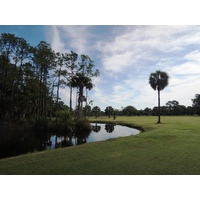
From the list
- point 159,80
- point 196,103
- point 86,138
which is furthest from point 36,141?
point 196,103

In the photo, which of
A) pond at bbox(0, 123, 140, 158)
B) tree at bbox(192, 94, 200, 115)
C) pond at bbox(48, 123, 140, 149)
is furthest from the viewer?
tree at bbox(192, 94, 200, 115)

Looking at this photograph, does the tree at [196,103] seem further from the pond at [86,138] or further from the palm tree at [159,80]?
the pond at [86,138]

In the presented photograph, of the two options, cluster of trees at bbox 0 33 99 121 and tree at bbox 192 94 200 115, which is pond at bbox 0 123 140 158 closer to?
cluster of trees at bbox 0 33 99 121

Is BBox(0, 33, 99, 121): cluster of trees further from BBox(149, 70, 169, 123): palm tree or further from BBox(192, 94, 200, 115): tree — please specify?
BBox(192, 94, 200, 115): tree

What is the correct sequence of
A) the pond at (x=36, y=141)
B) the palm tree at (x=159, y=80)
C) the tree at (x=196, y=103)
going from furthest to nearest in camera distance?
the tree at (x=196, y=103), the palm tree at (x=159, y=80), the pond at (x=36, y=141)

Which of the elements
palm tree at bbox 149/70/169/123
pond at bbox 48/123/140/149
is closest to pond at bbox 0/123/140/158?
pond at bbox 48/123/140/149

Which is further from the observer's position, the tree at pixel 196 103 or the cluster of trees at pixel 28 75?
the tree at pixel 196 103

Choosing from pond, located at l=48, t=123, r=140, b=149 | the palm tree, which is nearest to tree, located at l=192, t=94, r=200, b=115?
the palm tree

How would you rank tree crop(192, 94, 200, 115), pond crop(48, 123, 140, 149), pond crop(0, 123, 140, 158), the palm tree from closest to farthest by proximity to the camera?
pond crop(0, 123, 140, 158)
pond crop(48, 123, 140, 149)
the palm tree
tree crop(192, 94, 200, 115)

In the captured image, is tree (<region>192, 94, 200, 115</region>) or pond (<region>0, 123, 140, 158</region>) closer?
pond (<region>0, 123, 140, 158</region>)

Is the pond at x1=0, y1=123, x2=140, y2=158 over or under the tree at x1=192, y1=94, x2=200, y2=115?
under

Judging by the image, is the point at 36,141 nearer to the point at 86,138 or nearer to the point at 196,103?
the point at 86,138

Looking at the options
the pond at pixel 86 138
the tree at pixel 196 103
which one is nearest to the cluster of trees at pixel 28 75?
the pond at pixel 86 138

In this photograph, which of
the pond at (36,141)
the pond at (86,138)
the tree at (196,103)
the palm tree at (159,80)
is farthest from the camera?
the tree at (196,103)
